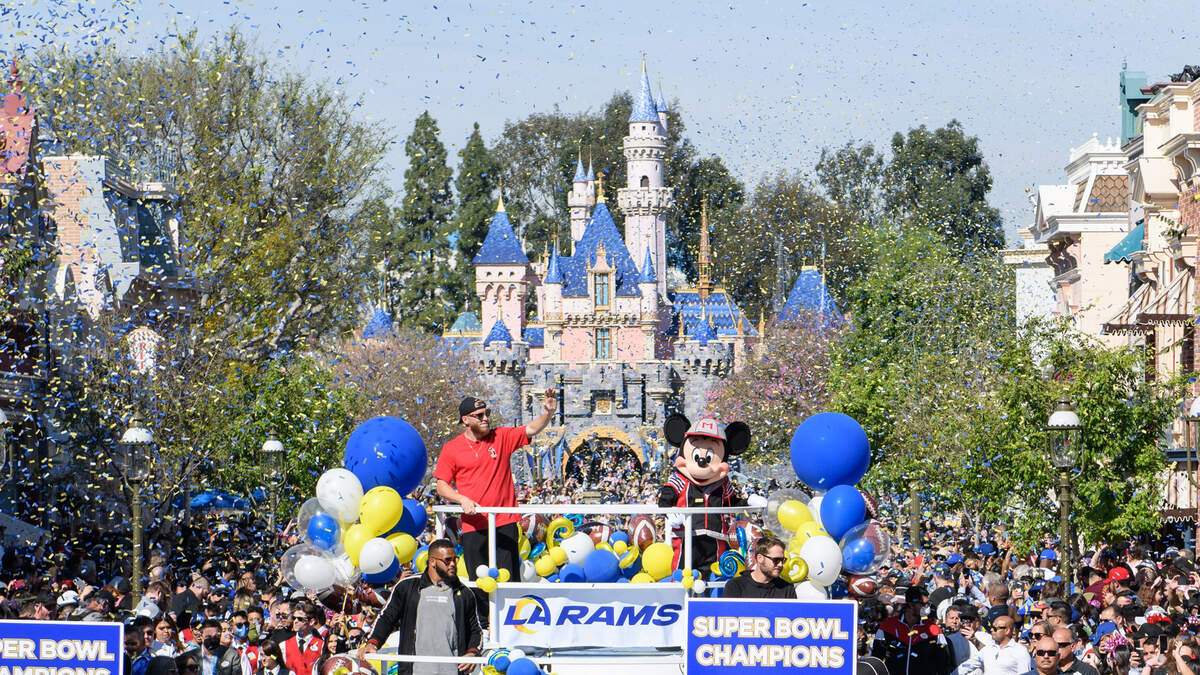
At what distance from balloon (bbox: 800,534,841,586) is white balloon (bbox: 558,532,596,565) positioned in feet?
4.52

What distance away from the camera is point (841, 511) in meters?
12.4

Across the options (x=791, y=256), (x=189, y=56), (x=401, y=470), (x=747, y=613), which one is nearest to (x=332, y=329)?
(x=189, y=56)

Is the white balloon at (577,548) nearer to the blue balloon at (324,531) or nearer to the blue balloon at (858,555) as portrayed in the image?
the blue balloon at (324,531)

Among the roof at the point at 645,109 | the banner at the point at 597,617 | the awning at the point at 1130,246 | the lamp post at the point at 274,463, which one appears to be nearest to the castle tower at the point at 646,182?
the roof at the point at 645,109

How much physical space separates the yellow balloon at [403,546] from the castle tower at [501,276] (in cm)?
9035

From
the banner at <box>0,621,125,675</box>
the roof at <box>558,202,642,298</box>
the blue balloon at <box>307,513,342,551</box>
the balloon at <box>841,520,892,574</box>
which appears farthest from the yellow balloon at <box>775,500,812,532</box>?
the roof at <box>558,202,642,298</box>

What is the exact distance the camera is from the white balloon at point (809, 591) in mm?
11058

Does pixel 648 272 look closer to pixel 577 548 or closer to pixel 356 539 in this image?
pixel 356 539

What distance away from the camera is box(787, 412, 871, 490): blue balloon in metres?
13.0

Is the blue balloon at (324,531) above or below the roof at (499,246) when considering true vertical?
below

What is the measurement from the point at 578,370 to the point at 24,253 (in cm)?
7977

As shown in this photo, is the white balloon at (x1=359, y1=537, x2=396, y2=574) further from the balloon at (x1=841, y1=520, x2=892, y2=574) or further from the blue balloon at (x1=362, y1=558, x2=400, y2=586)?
the balloon at (x1=841, y1=520, x2=892, y2=574)

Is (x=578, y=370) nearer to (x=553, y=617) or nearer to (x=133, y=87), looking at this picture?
(x=133, y=87)

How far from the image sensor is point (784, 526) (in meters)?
12.4
